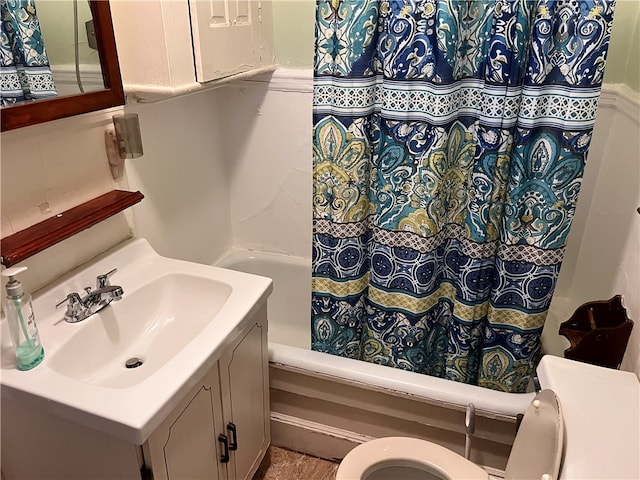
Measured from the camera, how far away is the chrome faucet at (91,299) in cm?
125

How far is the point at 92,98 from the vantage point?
4.23 ft

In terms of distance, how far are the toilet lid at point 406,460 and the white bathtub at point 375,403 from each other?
16 centimetres

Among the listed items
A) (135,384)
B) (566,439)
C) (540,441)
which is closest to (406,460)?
(540,441)

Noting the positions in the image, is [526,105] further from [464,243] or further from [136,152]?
[136,152]

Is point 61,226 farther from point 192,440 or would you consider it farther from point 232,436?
point 232,436

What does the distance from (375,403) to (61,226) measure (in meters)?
1.08

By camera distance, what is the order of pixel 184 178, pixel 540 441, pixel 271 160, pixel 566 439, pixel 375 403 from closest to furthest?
pixel 566 439 → pixel 540 441 → pixel 375 403 → pixel 184 178 → pixel 271 160

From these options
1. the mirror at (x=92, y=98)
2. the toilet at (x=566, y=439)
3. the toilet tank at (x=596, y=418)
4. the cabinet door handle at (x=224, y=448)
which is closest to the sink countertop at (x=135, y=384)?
the cabinet door handle at (x=224, y=448)

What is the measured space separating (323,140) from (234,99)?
866 millimetres

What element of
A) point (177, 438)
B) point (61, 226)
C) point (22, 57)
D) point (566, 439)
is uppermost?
point (22, 57)

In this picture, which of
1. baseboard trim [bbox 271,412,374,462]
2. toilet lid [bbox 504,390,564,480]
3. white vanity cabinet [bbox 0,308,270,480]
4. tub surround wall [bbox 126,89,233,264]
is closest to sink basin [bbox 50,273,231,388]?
white vanity cabinet [bbox 0,308,270,480]

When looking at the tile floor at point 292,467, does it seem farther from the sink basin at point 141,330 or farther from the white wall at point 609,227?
the white wall at point 609,227

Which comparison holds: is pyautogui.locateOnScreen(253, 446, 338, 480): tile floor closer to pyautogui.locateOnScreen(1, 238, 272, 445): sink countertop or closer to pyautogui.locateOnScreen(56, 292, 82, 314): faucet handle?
pyautogui.locateOnScreen(1, 238, 272, 445): sink countertop

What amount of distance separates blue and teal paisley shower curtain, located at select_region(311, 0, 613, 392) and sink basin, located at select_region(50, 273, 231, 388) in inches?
16.0
